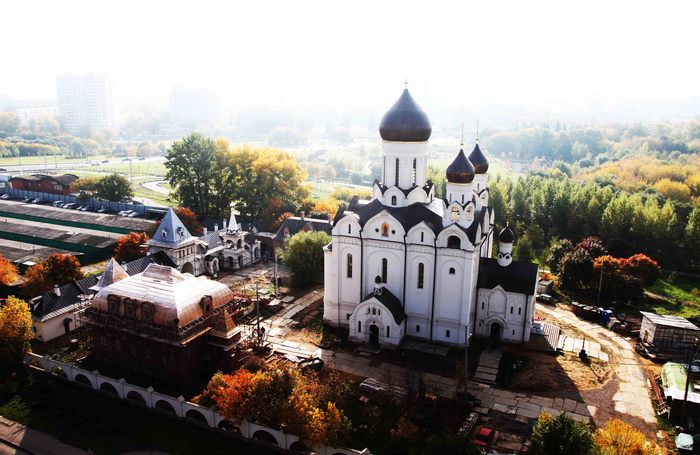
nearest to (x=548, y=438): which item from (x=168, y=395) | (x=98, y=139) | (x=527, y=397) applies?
(x=527, y=397)

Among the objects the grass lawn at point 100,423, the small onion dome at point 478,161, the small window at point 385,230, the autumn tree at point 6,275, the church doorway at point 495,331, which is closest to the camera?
the grass lawn at point 100,423

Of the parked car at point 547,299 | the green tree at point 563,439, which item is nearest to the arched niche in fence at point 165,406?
the green tree at point 563,439

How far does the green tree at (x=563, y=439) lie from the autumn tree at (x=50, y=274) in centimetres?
3374

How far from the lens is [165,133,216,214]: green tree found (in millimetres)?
62344

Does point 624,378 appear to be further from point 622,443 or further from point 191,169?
point 191,169

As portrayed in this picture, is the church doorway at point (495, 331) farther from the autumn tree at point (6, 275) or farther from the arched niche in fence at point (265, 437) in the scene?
the autumn tree at point (6, 275)

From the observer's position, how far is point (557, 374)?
31.7 metres

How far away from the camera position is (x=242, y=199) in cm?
6297

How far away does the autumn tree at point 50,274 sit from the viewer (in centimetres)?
3797

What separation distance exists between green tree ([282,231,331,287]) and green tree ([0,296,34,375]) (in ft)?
64.8

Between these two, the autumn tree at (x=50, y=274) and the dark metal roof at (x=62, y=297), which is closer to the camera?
the dark metal roof at (x=62, y=297)

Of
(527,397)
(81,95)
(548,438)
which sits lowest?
(527,397)

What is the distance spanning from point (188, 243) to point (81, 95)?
184 m

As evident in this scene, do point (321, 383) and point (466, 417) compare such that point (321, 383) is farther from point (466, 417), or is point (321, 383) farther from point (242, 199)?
point (242, 199)
